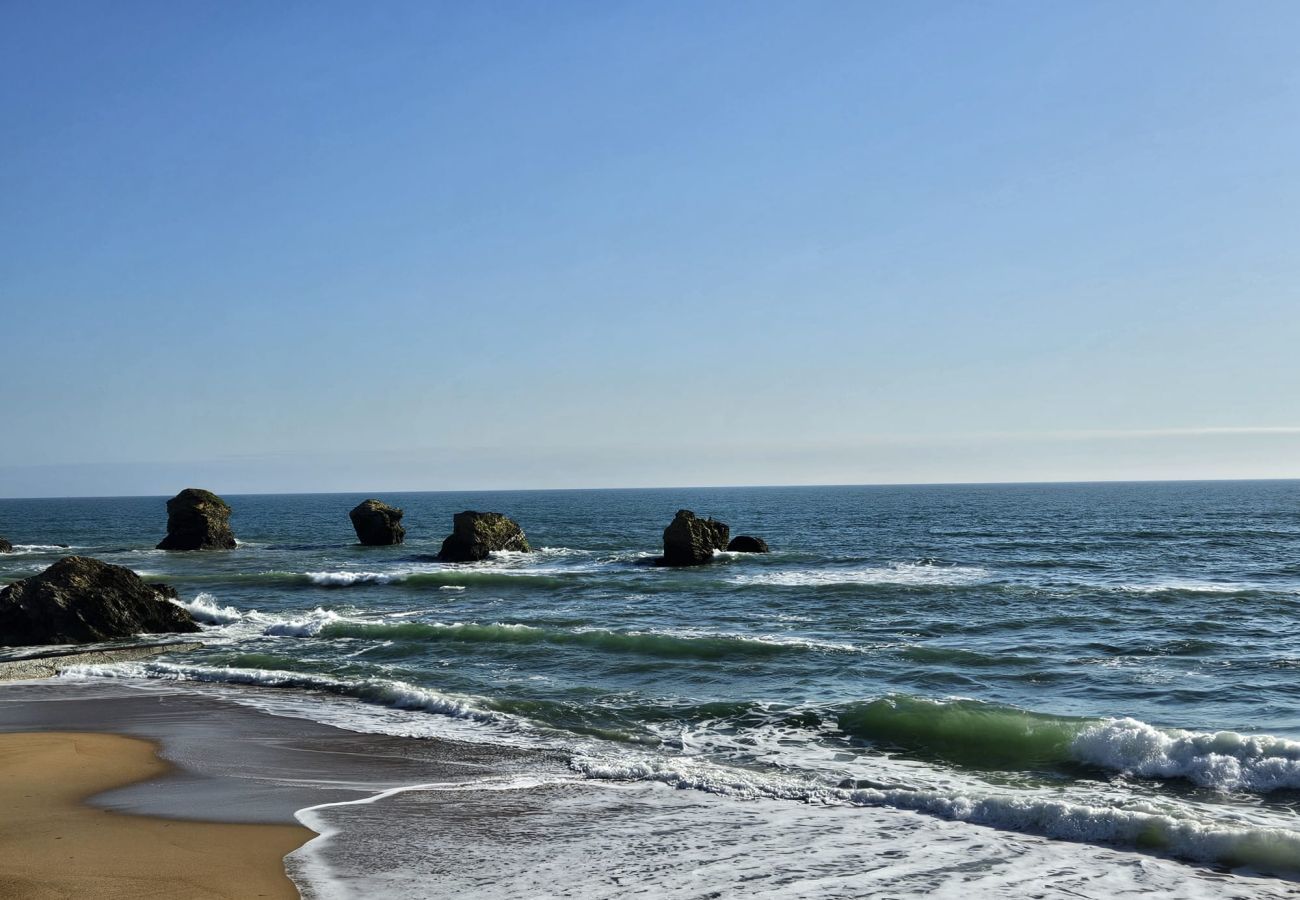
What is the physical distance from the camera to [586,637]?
987 inches

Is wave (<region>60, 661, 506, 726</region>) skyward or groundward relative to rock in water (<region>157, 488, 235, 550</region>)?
groundward

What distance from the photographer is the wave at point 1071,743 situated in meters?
12.4

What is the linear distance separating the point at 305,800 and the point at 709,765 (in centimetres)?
535

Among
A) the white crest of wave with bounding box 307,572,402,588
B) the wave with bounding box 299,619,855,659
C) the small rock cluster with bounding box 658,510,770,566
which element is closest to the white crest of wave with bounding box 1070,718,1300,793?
the wave with bounding box 299,619,855,659

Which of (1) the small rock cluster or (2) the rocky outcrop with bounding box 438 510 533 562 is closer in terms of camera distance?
(1) the small rock cluster

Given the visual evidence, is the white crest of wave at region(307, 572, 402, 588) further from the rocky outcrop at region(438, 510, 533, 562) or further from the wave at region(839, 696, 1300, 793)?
the wave at region(839, 696, 1300, 793)

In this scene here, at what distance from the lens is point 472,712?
16.8 meters

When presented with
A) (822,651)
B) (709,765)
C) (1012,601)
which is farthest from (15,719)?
(1012,601)

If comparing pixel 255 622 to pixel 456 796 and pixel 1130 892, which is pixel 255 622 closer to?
pixel 456 796

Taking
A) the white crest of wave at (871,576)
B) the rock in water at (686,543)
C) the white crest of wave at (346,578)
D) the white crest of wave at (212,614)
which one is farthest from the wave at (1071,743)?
the rock in water at (686,543)

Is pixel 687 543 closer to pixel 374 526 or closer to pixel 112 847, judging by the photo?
pixel 374 526

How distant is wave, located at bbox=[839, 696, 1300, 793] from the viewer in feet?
40.8

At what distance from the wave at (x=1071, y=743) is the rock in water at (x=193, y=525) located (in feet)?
173

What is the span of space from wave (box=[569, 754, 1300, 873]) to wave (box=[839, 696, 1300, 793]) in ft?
7.13
